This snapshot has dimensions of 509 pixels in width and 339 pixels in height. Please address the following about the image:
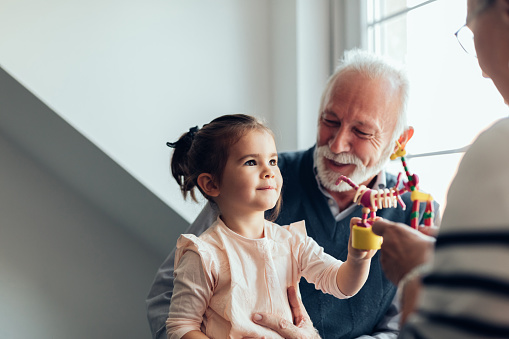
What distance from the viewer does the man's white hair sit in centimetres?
204

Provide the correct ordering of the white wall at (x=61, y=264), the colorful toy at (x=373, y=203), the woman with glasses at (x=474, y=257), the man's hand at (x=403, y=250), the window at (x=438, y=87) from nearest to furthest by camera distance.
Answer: the woman with glasses at (x=474, y=257)
the man's hand at (x=403, y=250)
the colorful toy at (x=373, y=203)
the window at (x=438, y=87)
the white wall at (x=61, y=264)

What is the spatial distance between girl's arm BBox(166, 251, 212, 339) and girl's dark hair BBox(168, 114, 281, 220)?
10.3 inches

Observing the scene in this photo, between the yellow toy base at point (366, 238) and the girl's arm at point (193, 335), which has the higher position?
the yellow toy base at point (366, 238)

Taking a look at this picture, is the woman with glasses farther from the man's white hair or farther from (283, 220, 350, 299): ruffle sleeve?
the man's white hair

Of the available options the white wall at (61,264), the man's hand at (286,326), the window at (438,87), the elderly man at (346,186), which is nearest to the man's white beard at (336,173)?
the elderly man at (346,186)

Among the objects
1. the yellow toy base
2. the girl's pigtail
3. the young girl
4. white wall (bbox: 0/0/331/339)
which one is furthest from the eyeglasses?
white wall (bbox: 0/0/331/339)

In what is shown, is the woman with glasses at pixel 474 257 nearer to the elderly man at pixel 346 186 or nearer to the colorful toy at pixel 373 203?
the colorful toy at pixel 373 203

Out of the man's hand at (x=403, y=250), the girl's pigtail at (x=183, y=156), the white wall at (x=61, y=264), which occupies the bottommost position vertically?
the white wall at (x=61, y=264)

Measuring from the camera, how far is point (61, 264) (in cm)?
294

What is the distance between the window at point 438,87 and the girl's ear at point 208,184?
3.21 ft

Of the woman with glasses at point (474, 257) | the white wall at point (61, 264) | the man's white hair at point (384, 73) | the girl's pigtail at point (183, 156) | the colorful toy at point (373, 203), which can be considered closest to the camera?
the woman with glasses at point (474, 257)

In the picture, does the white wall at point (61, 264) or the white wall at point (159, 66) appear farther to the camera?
the white wall at point (61, 264)

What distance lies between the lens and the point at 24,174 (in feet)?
9.36

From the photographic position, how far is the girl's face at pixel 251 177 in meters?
1.53
